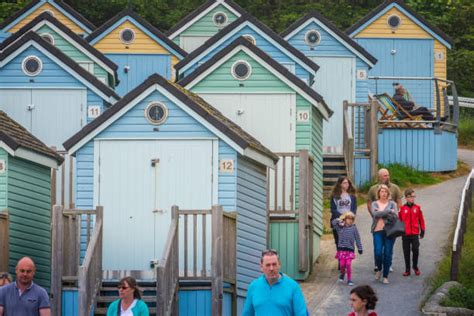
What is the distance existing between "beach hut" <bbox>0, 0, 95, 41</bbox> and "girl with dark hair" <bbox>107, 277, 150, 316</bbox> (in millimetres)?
→ 27485

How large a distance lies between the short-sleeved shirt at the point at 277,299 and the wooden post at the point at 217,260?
23.3ft

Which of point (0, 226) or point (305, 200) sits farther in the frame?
point (305, 200)

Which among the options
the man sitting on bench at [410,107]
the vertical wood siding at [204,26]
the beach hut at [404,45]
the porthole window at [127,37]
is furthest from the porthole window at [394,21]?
the porthole window at [127,37]

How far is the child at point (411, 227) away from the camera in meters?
25.4

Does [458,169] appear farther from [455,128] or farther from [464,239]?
[464,239]

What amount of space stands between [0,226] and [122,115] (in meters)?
2.48

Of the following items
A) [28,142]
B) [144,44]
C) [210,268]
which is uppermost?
[144,44]

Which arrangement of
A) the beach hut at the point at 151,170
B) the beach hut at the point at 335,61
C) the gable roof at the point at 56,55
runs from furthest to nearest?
the beach hut at the point at 335,61 < the gable roof at the point at 56,55 < the beach hut at the point at 151,170

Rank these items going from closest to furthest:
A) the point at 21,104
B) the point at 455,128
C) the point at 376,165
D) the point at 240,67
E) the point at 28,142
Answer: the point at 28,142 < the point at 240,67 < the point at 21,104 < the point at 376,165 < the point at 455,128

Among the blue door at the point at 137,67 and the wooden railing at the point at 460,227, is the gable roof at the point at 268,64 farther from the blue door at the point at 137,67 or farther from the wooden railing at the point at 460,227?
the blue door at the point at 137,67

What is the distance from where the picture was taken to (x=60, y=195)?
29.7 meters

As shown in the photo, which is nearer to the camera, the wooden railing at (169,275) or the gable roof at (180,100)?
the wooden railing at (169,275)

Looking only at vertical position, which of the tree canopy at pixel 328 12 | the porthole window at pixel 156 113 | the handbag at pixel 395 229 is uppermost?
the tree canopy at pixel 328 12

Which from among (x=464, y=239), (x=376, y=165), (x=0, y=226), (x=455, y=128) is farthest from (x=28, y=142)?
(x=455, y=128)
